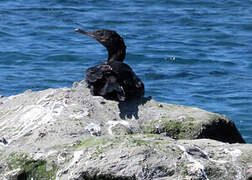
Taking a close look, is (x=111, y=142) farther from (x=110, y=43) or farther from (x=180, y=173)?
(x=110, y=43)

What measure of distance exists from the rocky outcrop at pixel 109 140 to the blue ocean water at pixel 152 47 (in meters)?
3.30

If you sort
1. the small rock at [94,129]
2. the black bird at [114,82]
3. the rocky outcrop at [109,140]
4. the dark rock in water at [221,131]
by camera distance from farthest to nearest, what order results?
the black bird at [114,82] < the dark rock in water at [221,131] < the small rock at [94,129] < the rocky outcrop at [109,140]

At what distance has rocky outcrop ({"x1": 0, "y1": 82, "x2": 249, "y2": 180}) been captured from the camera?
4.66m

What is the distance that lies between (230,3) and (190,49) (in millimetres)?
4027

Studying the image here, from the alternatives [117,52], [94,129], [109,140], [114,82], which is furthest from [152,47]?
[109,140]

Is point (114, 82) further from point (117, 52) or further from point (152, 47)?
point (152, 47)

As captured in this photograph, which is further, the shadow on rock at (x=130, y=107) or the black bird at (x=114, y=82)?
the black bird at (x=114, y=82)

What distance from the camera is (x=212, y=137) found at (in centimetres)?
→ 604

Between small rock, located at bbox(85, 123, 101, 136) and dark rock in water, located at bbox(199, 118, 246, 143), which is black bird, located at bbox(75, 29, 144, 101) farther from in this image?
dark rock in water, located at bbox(199, 118, 246, 143)

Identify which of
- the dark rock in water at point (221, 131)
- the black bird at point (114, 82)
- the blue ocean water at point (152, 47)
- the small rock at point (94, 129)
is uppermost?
the black bird at point (114, 82)

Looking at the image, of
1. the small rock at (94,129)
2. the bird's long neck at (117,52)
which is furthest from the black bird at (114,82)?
the bird's long neck at (117,52)

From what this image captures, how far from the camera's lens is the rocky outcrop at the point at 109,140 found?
466 cm

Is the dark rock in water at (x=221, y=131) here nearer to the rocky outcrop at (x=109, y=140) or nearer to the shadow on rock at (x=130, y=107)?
the rocky outcrop at (x=109, y=140)

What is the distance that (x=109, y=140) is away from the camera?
4.91 m
